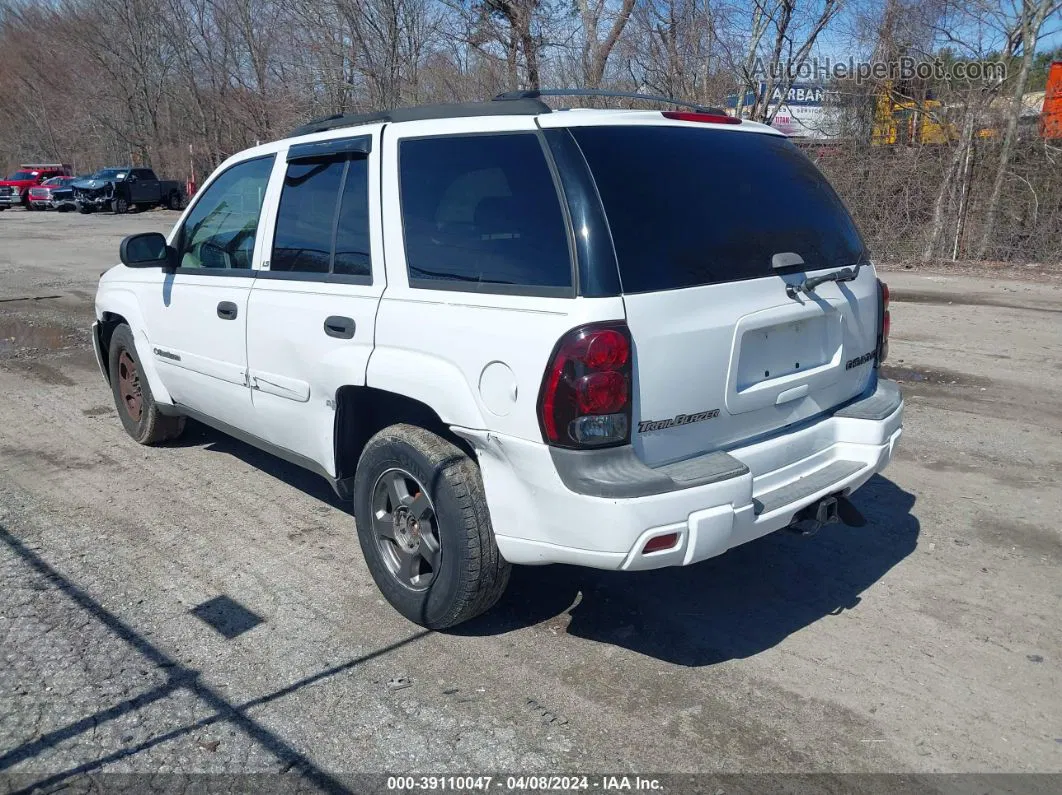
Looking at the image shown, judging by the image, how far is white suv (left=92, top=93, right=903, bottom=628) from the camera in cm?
305

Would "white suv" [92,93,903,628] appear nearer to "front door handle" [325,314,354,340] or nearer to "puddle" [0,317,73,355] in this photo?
"front door handle" [325,314,354,340]

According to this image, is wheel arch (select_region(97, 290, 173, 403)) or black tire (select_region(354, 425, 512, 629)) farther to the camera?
wheel arch (select_region(97, 290, 173, 403))

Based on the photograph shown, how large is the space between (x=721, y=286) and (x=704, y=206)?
0.35 m

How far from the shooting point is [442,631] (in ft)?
12.5

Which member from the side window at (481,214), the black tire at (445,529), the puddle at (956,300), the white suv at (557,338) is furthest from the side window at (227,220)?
the puddle at (956,300)

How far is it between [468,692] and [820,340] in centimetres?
198

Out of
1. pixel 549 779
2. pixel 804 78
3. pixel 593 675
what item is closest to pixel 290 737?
pixel 549 779

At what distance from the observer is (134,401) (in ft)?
20.5

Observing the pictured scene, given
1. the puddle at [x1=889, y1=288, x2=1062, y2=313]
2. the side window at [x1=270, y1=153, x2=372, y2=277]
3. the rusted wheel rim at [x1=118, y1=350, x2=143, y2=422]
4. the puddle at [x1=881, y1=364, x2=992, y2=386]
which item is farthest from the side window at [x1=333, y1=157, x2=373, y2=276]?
the puddle at [x1=889, y1=288, x2=1062, y2=313]

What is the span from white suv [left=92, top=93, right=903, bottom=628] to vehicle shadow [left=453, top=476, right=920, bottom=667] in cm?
51

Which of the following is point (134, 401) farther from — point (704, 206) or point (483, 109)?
point (704, 206)

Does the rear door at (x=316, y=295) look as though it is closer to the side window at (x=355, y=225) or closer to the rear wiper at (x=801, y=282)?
the side window at (x=355, y=225)

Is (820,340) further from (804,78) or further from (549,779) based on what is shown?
(804,78)

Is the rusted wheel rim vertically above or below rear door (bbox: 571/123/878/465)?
below
